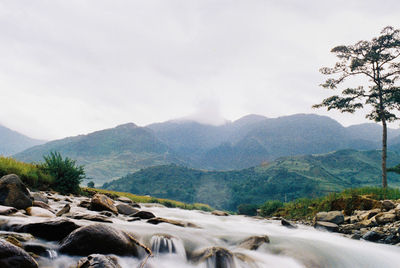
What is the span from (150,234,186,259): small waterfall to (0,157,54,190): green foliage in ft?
30.2

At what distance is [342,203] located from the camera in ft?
43.4

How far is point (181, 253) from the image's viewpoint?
515 centimetres

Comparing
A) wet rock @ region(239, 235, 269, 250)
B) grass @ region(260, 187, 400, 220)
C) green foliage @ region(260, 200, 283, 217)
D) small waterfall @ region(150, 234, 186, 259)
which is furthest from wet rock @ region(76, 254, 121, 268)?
green foliage @ region(260, 200, 283, 217)

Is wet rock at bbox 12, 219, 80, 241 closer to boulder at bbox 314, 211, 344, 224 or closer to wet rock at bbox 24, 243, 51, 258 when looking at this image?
wet rock at bbox 24, 243, 51, 258

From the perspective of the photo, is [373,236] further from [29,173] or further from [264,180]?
[264,180]

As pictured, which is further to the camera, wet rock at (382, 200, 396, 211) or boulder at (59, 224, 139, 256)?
wet rock at (382, 200, 396, 211)

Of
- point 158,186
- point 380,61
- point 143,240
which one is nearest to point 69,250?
point 143,240

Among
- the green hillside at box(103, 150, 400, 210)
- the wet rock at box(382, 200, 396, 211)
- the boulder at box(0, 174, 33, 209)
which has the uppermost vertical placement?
the boulder at box(0, 174, 33, 209)

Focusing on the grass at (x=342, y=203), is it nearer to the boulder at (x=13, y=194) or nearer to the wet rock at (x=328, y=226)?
the wet rock at (x=328, y=226)

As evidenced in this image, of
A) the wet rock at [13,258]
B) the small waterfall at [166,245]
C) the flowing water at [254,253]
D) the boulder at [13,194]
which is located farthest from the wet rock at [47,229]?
the boulder at [13,194]

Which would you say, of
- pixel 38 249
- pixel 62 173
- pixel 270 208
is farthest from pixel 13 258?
pixel 270 208

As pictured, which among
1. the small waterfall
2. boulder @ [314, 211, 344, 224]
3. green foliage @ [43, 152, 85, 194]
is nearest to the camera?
the small waterfall

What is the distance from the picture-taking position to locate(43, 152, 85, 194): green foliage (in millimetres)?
14266

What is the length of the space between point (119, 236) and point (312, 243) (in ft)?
18.6
